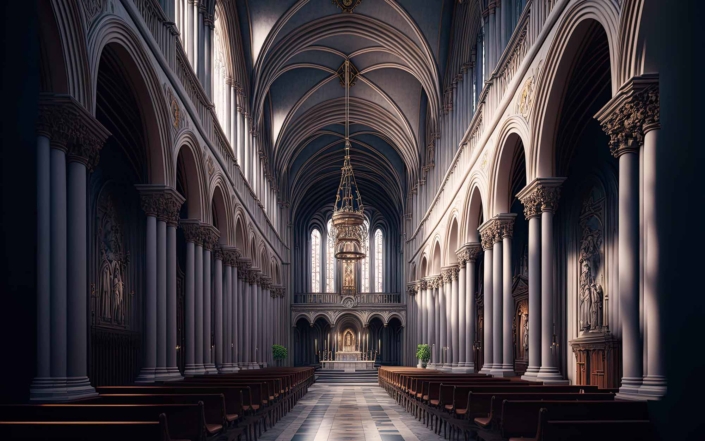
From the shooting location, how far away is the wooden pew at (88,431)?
5.87 meters

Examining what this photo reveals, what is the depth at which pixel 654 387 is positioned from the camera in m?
8.30

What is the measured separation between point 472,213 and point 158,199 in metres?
10.7

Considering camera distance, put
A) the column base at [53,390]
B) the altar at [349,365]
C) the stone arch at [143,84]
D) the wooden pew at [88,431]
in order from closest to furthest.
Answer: the wooden pew at [88,431]
the column base at [53,390]
the stone arch at [143,84]
the altar at [349,365]

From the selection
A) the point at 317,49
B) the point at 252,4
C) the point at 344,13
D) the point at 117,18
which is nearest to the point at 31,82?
the point at 117,18

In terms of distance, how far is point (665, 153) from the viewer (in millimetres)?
6156

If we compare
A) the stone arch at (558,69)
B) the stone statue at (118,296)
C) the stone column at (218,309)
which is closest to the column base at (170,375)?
the stone statue at (118,296)

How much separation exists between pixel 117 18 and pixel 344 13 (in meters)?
19.3

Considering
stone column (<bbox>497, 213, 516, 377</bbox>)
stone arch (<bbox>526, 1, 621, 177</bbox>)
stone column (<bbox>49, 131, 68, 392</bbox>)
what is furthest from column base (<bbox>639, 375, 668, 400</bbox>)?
stone column (<bbox>497, 213, 516, 377</bbox>)

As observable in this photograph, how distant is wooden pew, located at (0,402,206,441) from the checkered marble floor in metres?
5.26

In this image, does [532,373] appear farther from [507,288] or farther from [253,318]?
[253,318]

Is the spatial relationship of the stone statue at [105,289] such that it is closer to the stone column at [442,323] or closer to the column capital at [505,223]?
the column capital at [505,223]

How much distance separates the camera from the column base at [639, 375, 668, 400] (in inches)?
323

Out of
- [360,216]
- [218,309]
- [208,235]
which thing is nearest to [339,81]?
[360,216]

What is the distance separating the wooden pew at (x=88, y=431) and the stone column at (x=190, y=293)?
12.6 meters
